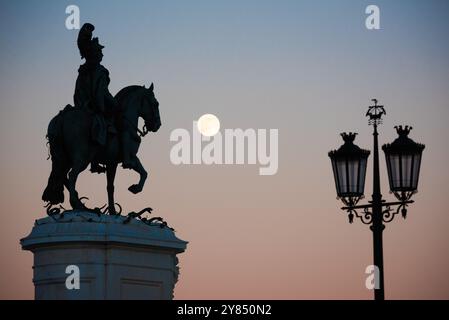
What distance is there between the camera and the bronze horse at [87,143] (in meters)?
33.2

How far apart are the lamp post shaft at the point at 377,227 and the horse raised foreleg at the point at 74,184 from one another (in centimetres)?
911

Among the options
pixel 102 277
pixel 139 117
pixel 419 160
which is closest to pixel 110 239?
pixel 102 277

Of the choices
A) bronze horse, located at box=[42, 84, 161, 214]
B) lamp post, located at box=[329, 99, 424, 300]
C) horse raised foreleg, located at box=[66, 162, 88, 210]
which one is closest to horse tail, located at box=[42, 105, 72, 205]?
bronze horse, located at box=[42, 84, 161, 214]

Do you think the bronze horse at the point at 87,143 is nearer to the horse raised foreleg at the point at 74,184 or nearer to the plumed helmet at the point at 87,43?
the horse raised foreleg at the point at 74,184

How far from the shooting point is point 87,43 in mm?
33906

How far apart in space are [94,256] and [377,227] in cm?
938

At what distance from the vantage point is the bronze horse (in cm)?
3322

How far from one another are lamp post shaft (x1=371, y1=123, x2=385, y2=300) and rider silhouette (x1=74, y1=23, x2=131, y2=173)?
9037 mm

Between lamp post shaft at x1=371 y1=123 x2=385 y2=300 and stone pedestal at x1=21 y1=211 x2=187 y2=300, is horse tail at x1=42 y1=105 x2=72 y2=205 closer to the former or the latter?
stone pedestal at x1=21 y1=211 x2=187 y2=300

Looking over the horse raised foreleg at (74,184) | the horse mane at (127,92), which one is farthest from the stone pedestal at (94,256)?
the horse mane at (127,92)

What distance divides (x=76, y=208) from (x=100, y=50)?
10.9 feet

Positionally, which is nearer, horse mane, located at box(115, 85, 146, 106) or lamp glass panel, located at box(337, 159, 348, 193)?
lamp glass panel, located at box(337, 159, 348, 193)
